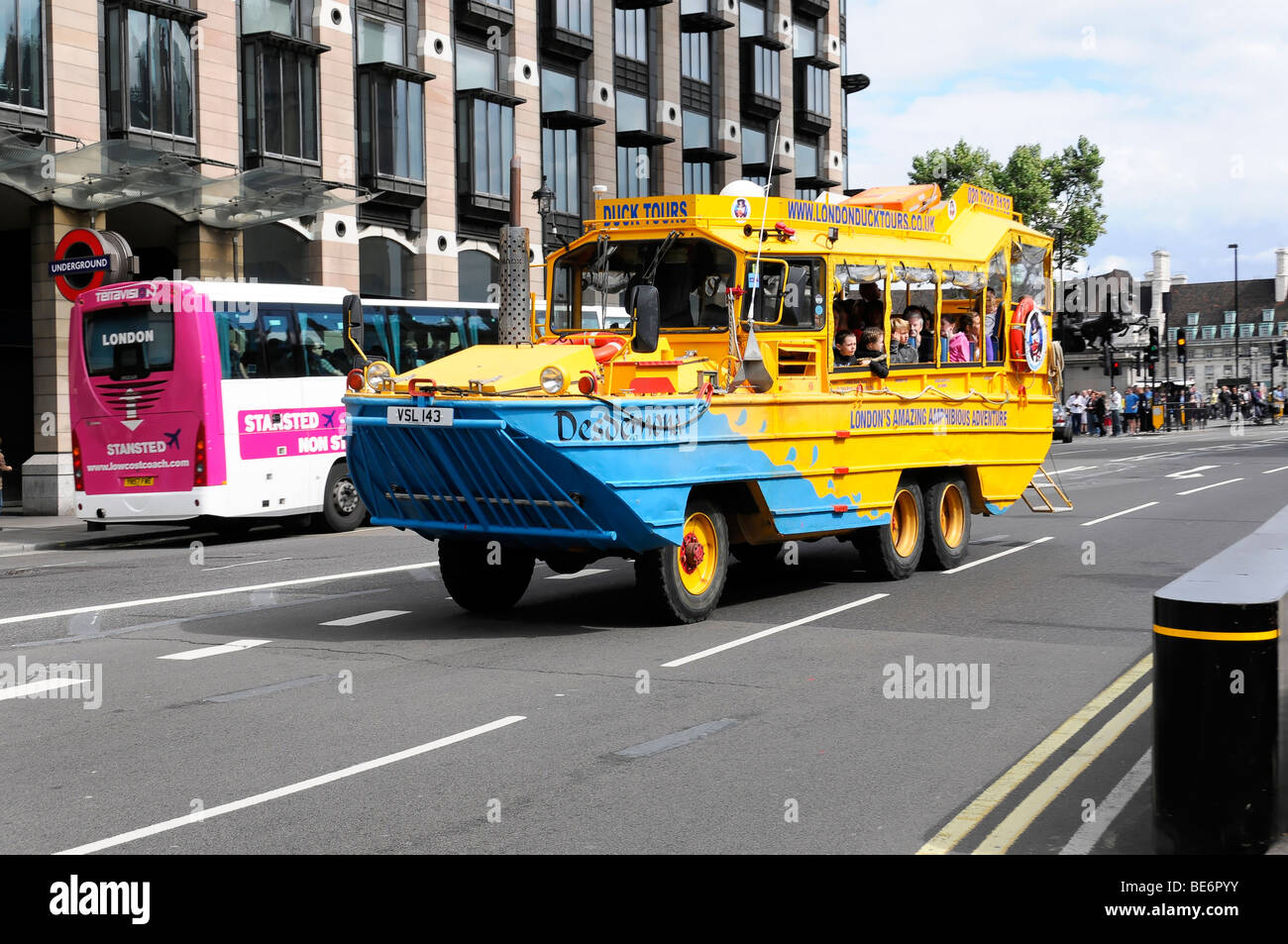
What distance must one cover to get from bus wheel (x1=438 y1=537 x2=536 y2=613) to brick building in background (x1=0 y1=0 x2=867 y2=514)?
716 centimetres

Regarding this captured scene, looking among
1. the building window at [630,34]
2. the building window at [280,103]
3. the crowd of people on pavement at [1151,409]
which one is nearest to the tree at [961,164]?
the crowd of people on pavement at [1151,409]

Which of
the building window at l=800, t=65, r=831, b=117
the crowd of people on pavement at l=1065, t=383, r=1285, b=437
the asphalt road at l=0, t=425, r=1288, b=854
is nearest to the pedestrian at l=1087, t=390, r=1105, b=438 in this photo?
the crowd of people on pavement at l=1065, t=383, r=1285, b=437

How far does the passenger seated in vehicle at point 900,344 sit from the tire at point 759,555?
7.02 ft

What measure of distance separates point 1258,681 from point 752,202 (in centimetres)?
758

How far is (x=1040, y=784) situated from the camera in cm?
671

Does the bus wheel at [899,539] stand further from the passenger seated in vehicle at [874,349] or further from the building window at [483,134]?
the building window at [483,134]

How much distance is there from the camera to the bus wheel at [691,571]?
36.2ft

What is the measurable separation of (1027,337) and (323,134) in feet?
70.9

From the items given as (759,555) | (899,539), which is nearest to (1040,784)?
(899,539)

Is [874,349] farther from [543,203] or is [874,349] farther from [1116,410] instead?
[1116,410]

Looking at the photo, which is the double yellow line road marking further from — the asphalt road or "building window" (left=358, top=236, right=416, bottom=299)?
"building window" (left=358, top=236, right=416, bottom=299)

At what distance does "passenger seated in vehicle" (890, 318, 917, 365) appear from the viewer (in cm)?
1381
